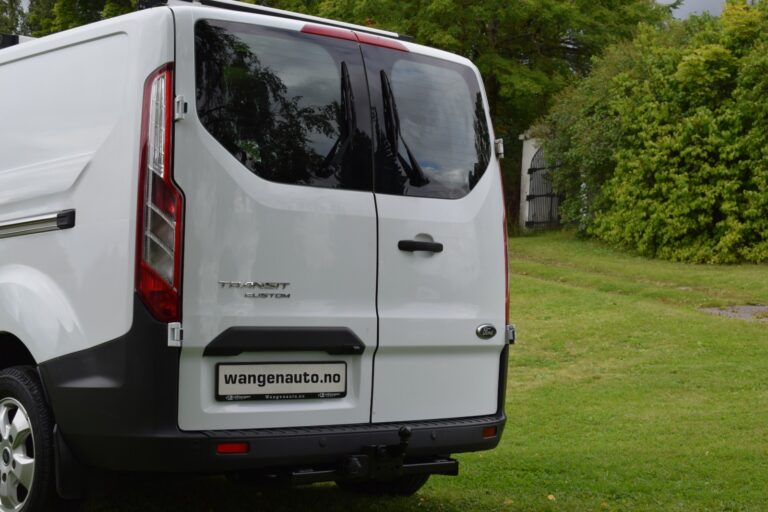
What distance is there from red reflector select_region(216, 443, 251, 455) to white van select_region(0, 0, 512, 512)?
0.04 feet

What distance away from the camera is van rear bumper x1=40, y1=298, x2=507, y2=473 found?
174 inches

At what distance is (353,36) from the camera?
5133 mm

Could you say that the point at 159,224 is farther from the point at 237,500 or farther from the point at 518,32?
the point at 518,32

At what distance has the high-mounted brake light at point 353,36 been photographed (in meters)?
5.00

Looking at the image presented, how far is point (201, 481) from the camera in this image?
21.8 ft

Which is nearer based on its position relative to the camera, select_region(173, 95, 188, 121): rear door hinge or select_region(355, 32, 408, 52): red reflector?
select_region(173, 95, 188, 121): rear door hinge

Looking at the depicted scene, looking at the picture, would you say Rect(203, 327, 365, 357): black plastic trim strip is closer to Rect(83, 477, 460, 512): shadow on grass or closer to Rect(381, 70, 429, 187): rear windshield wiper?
Rect(381, 70, 429, 187): rear windshield wiper

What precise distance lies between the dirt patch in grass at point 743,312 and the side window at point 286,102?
1056 cm

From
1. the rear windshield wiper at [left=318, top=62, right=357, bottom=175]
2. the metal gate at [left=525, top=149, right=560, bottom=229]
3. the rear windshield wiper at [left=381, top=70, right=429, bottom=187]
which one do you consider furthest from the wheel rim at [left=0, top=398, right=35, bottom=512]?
the metal gate at [left=525, top=149, right=560, bottom=229]

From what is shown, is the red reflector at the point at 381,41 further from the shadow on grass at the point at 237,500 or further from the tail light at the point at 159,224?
the shadow on grass at the point at 237,500

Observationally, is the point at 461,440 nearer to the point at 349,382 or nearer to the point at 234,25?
the point at 349,382

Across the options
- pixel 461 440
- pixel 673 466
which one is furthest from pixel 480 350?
pixel 673 466

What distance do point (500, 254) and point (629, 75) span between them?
62.2ft

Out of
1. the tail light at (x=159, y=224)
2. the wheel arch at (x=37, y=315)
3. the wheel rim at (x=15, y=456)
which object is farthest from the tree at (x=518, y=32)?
the tail light at (x=159, y=224)
